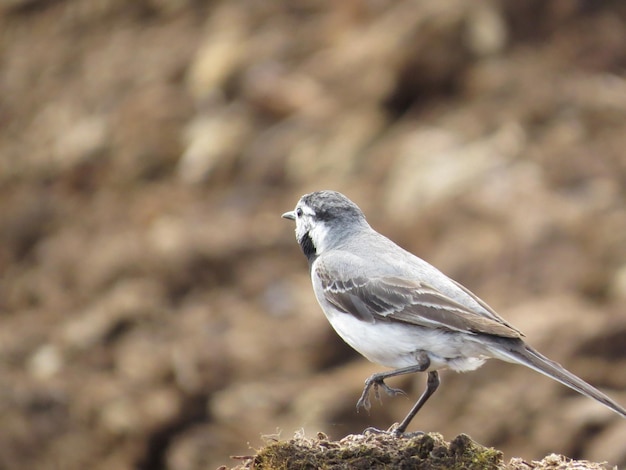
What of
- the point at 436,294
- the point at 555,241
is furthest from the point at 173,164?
the point at 436,294

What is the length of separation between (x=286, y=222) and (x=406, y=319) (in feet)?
43.2

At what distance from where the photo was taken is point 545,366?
7883 millimetres

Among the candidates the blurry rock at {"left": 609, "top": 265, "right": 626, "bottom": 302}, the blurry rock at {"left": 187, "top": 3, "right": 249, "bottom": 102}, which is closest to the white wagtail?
the blurry rock at {"left": 609, "top": 265, "right": 626, "bottom": 302}

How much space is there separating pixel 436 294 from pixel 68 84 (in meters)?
21.3

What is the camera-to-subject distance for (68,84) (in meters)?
27.9

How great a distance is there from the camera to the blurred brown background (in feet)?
56.1

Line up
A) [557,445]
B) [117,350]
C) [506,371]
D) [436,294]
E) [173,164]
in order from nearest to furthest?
[436,294] < [557,445] < [506,371] < [117,350] < [173,164]

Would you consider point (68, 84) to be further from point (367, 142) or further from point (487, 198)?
point (487, 198)

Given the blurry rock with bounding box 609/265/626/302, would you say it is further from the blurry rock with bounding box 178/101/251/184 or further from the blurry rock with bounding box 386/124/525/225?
the blurry rock with bounding box 178/101/251/184

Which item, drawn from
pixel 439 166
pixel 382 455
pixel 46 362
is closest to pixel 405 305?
pixel 382 455

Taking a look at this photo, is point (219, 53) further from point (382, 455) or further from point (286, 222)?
point (382, 455)

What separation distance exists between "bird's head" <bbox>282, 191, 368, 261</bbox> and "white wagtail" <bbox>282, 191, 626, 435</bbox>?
0.09 metres

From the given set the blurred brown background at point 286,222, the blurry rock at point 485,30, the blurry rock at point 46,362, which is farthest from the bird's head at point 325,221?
the blurry rock at point 46,362

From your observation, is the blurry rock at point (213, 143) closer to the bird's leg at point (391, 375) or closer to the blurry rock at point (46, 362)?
the blurry rock at point (46, 362)
